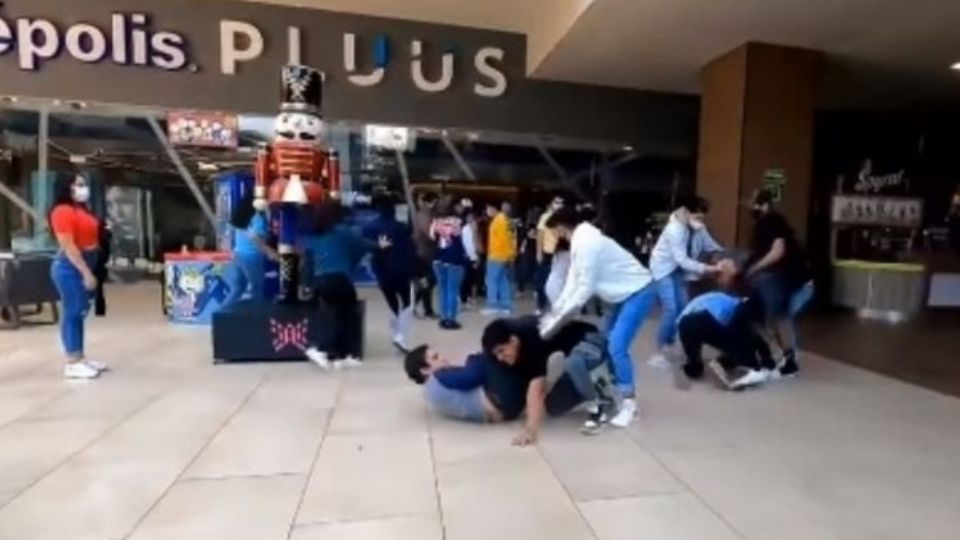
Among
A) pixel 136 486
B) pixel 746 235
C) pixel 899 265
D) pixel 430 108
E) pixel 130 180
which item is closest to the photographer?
pixel 136 486

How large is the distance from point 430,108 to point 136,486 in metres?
7.71

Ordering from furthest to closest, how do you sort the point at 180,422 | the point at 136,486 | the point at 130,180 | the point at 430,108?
the point at 130,180, the point at 430,108, the point at 180,422, the point at 136,486

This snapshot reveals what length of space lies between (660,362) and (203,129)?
25.1 feet

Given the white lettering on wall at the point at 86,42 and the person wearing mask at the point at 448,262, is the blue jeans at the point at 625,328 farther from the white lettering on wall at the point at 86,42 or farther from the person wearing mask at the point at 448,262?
the white lettering on wall at the point at 86,42

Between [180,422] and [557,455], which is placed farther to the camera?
[180,422]

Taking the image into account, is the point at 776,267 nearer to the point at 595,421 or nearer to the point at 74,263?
the point at 595,421

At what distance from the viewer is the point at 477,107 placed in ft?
32.6

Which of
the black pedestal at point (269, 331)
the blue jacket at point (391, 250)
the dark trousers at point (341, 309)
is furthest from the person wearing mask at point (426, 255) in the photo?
the black pedestal at point (269, 331)

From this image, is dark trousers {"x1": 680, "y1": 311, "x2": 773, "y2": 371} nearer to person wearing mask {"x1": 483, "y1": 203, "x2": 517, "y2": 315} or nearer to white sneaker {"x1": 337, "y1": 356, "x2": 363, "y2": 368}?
white sneaker {"x1": 337, "y1": 356, "x2": 363, "y2": 368}

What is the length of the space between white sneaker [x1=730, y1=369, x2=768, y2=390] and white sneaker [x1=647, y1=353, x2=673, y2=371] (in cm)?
73

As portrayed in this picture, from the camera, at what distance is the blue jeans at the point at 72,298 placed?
4578 millimetres

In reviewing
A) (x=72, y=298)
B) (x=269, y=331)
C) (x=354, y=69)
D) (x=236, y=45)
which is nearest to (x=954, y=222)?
(x=354, y=69)

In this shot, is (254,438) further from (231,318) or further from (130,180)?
(130,180)

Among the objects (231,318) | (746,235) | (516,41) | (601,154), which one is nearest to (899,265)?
(746,235)
